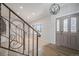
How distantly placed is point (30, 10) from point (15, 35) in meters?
0.53

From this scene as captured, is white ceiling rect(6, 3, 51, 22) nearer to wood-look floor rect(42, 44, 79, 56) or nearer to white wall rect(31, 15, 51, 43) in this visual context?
white wall rect(31, 15, 51, 43)

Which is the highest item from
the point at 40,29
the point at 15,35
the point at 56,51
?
the point at 40,29

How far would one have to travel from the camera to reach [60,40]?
189cm

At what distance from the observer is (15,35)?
191cm

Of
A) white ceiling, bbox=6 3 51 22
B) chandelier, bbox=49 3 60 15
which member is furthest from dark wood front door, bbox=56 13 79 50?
white ceiling, bbox=6 3 51 22

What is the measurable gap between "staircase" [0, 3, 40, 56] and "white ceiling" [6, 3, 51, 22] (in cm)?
8

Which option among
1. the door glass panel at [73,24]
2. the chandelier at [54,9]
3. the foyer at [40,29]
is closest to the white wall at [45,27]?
the foyer at [40,29]

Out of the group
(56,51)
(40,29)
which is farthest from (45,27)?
(56,51)

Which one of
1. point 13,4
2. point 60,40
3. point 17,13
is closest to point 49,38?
point 60,40

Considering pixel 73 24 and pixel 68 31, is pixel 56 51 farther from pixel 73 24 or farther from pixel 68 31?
pixel 73 24

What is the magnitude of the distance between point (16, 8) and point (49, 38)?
2.68ft

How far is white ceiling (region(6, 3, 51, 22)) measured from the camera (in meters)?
1.89

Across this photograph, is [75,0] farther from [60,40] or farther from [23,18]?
[23,18]

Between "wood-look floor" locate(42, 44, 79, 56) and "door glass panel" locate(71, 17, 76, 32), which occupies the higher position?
"door glass panel" locate(71, 17, 76, 32)
